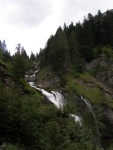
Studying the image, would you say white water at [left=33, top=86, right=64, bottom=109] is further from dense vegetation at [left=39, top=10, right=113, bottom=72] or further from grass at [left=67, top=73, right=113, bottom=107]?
dense vegetation at [left=39, top=10, right=113, bottom=72]

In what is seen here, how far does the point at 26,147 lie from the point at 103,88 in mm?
72891

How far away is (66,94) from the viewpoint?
83875mm

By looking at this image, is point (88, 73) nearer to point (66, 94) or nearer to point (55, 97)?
point (66, 94)

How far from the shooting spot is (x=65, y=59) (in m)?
114

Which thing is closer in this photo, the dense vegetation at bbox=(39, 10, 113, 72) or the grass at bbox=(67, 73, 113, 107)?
the grass at bbox=(67, 73, 113, 107)

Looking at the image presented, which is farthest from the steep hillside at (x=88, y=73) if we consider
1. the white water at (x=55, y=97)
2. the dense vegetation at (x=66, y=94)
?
the white water at (x=55, y=97)

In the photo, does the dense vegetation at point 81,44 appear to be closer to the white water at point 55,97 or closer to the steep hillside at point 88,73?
the steep hillside at point 88,73

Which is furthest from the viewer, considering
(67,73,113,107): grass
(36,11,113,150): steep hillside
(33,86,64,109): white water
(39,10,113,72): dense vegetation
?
(39,10,113,72): dense vegetation

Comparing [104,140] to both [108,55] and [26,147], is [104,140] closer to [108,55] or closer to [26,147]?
[108,55]

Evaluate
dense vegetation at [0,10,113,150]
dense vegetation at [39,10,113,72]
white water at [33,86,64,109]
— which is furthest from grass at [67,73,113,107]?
white water at [33,86,64,109]

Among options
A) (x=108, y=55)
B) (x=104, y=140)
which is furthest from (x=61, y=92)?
(x=108, y=55)

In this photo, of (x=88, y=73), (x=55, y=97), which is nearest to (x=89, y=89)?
(x=88, y=73)

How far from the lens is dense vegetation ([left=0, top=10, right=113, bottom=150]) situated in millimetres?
30328

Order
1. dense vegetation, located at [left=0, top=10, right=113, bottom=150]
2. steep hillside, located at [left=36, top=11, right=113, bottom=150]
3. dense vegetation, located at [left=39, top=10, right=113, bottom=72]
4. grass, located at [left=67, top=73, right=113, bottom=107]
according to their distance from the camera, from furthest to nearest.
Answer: dense vegetation, located at [left=39, top=10, right=113, bottom=72] < grass, located at [left=67, top=73, right=113, bottom=107] < steep hillside, located at [left=36, top=11, right=113, bottom=150] < dense vegetation, located at [left=0, top=10, right=113, bottom=150]
